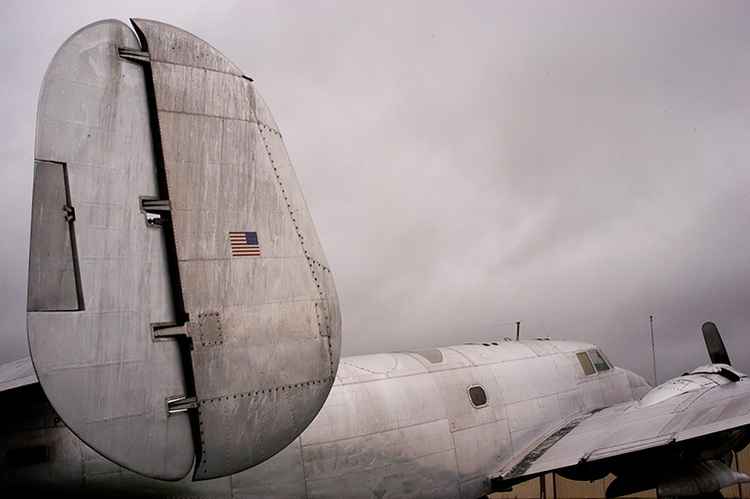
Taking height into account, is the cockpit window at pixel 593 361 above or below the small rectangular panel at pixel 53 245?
below

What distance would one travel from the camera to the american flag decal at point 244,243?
5648 millimetres

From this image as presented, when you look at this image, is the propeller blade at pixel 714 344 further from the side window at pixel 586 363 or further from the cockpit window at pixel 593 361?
the side window at pixel 586 363

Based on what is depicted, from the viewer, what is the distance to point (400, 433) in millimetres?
9336

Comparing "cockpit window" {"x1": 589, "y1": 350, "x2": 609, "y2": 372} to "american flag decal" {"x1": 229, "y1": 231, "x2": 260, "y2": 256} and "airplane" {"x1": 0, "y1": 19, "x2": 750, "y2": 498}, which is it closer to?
"airplane" {"x1": 0, "y1": 19, "x2": 750, "y2": 498}

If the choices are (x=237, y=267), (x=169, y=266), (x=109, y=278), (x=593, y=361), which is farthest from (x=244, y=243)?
(x=593, y=361)

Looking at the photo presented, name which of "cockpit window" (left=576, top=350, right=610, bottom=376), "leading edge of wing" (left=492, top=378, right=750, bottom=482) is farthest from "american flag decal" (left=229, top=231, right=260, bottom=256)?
"cockpit window" (left=576, top=350, right=610, bottom=376)

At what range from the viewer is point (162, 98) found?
18.4 feet

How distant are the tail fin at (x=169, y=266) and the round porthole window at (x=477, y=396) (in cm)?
542

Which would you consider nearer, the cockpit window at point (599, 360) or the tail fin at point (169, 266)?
the tail fin at point (169, 266)

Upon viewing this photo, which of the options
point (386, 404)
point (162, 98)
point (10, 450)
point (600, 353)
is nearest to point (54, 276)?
point (162, 98)

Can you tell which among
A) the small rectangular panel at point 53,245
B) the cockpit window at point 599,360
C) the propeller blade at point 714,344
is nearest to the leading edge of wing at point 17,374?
the small rectangular panel at point 53,245

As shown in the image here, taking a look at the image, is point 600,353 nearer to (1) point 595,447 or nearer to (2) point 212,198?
(1) point 595,447

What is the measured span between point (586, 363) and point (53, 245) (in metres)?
11.9

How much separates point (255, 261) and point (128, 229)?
1110 millimetres
